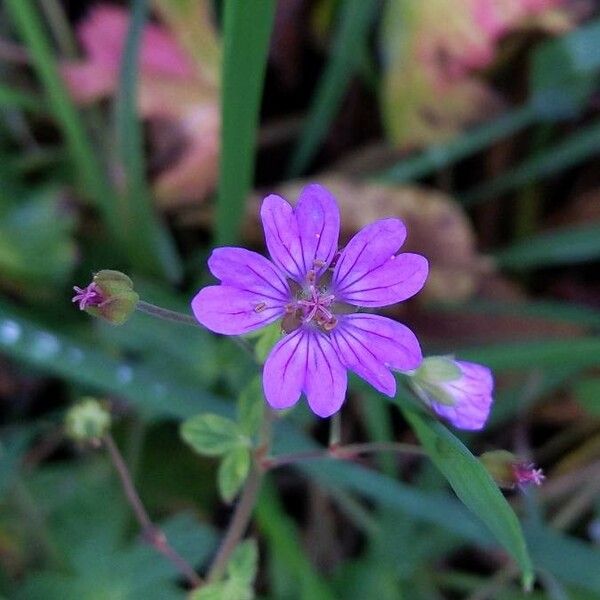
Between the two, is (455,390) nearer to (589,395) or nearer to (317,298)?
(317,298)

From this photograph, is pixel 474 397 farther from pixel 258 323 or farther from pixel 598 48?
pixel 598 48

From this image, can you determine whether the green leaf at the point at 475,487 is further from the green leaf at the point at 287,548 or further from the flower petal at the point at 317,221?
the green leaf at the point at 287,548

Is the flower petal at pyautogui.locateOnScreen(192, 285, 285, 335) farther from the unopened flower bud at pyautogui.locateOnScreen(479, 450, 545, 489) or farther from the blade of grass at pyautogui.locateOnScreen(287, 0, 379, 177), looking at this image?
the blade of grass at pyautogui.locateOnScreen(287, 0, 379, 177)

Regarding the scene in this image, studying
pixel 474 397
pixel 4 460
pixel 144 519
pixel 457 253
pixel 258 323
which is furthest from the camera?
pixel 457 253

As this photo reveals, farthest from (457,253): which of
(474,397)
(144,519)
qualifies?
(144,519)

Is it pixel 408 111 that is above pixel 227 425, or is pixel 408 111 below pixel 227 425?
above

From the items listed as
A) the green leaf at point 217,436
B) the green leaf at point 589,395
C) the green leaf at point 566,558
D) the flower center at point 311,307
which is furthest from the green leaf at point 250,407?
the green leaf at point 589,395
